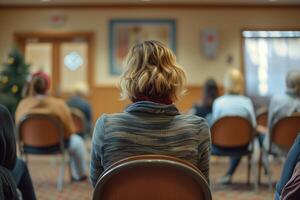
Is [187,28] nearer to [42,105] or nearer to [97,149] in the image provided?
[42,105]

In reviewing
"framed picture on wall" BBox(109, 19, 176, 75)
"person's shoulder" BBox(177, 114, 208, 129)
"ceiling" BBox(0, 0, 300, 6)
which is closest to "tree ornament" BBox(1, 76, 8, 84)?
"ceiling" BBox(0, 0, 300, 6)

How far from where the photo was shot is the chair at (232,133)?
4.30m

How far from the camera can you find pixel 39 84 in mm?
4570

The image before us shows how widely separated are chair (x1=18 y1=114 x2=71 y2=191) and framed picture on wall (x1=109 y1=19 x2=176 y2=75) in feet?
16.3

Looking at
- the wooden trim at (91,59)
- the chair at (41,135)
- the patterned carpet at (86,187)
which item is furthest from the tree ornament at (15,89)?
the chair at (41,135)

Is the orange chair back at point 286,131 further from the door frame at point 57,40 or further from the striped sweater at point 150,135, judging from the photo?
the door frame at point 57,40

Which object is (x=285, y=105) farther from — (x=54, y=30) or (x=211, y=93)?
(x=54, y=30)

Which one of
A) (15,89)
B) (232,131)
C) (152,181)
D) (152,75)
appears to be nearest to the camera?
(152,181)

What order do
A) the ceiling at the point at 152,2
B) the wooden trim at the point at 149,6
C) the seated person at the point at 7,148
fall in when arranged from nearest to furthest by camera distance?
the seated person at the point at 7,148, the ceiling at the point at 152,2, the wooden trim at the point at 149,6

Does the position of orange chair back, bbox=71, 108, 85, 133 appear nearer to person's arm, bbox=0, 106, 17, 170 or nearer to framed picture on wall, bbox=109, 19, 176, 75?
person's arm, bbox=0, 106, 17, 170

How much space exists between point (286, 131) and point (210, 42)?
17.3ft

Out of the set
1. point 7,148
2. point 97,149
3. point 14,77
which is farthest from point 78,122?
point 97,149

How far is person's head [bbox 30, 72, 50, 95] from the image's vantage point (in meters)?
4.57

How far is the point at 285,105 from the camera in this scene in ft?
14.6
